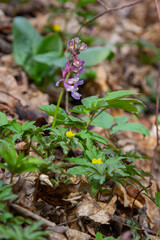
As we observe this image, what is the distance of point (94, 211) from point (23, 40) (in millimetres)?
2723

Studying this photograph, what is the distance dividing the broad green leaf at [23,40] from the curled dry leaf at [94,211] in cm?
244

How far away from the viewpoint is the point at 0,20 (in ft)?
13.6

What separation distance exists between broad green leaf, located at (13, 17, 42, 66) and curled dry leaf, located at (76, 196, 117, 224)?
2.44 metres

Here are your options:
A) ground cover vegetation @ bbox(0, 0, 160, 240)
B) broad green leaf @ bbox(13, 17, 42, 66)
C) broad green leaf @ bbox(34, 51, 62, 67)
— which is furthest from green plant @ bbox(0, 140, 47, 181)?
broad green leaf @ bbox(13, 17, 42, 66)

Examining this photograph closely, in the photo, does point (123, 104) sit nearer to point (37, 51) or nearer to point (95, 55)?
point (95, 55)

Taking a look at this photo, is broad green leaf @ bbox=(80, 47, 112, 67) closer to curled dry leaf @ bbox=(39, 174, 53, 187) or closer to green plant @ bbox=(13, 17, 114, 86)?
green plant @ bbox=(13, 17, 114, 86)

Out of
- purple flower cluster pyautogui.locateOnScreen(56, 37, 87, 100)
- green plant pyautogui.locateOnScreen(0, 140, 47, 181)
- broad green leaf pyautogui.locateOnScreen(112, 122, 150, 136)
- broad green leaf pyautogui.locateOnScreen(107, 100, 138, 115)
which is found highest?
purple flower cluster pyautogui.locateOnScreen(56, 37, 87, 100)

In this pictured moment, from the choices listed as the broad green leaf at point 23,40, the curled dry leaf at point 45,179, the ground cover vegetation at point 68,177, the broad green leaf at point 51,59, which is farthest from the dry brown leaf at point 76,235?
the broad green leaf at point 23,40

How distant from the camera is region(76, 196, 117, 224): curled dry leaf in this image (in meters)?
1.29

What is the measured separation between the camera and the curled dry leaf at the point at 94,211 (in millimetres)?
1287

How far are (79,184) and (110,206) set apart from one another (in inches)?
9.1

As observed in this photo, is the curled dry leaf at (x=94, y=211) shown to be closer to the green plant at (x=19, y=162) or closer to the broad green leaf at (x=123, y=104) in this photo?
the green plant at (x=19, y=162)

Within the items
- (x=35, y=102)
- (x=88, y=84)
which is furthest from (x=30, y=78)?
(x=88, y=84)

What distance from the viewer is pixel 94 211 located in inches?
51.8
